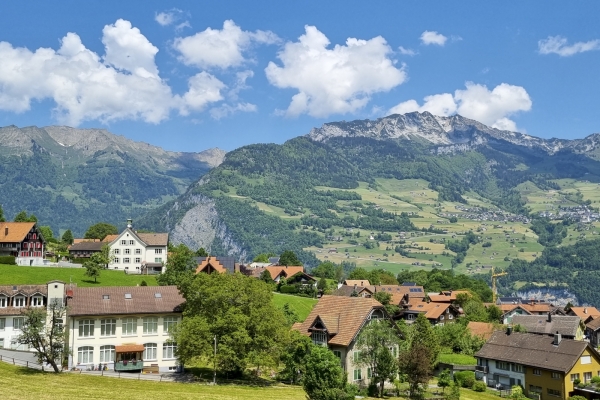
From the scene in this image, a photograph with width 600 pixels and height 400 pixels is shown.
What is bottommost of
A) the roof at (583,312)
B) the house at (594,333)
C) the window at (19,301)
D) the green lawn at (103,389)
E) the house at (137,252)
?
the house at (594,333)

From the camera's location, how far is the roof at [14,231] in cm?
11138

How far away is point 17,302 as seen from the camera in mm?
68500

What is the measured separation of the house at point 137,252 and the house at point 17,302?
66.9m

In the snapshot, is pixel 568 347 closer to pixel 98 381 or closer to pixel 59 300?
pixel 98 381

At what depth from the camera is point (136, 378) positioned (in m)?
55.7

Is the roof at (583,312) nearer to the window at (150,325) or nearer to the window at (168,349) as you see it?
the window at (168,349)

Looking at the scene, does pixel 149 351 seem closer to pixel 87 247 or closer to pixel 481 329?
pixel 481 329

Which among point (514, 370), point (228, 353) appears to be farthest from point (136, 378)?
point (514, 370)

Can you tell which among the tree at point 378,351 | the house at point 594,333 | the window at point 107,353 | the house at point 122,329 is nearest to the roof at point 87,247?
the house at point 122,329

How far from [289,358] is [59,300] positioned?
2705 centimetres

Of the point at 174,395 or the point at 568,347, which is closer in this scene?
the point at 174,395

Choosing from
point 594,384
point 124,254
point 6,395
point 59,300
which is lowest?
point 594,384

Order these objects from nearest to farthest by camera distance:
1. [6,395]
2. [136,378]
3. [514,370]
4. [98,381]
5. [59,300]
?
[6,395] → [98,381] → [136,378] → [59,300] → [514,370]

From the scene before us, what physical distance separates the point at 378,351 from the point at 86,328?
3177 cm
